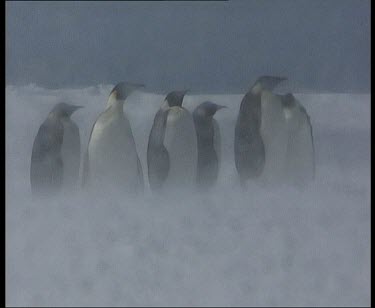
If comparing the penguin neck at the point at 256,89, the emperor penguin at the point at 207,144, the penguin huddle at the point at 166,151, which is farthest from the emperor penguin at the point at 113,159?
the penguin neck at the point at 256,89

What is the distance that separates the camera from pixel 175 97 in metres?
1.48

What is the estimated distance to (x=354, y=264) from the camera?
4.74 feet

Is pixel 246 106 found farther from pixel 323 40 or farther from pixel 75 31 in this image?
pixel 75 31

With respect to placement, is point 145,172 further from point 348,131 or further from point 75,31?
point 348,131

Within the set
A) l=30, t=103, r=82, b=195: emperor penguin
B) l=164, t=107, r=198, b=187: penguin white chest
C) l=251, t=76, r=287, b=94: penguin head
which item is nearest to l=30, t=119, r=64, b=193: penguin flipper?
l=30, t=103, r=82, b=195: emperor penguin

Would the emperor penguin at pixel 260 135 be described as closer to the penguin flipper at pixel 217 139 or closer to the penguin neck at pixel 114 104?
the penguin flipper at pixel 217 139

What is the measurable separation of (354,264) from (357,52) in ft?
1.61

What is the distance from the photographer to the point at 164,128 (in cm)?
150

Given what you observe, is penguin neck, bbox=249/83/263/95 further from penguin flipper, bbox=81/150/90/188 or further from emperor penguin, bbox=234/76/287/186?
penguin flipper, bbox=81/150/90/188

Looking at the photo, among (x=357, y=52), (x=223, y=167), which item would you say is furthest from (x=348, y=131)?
(x=223, y=167)

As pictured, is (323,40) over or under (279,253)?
over

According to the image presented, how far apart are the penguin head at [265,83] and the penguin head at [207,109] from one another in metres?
0.09

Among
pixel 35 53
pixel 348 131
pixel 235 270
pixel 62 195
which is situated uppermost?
pixel 35 53

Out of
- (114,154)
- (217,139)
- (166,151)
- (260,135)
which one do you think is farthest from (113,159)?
(260,135)
